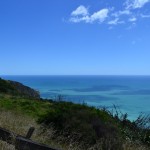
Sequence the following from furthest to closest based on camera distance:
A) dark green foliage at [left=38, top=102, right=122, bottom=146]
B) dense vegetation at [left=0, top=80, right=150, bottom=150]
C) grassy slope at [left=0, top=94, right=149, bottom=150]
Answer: dark green foliage at [left=38, top=102, right=122, bottom=146] < dense vegetation at [left=0, top=80, right=150, bottom=150] < grassy slope at [left=0, top=94, right=149, bottom=150]

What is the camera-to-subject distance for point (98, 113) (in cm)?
1387

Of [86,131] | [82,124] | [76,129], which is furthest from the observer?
[82,124]

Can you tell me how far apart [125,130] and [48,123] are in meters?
3.06

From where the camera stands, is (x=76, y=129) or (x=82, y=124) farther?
(x=82, y=124)

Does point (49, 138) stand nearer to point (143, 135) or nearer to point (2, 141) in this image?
point (2, 141)

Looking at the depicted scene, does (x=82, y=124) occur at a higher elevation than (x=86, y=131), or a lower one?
higher

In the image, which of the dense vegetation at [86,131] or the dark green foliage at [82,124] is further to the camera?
the dark green foliage at [82,124]

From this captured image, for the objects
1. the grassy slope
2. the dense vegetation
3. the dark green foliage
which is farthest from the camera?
the dark green foliage

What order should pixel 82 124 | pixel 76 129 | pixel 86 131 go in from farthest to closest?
pixel 82 124 < pixel 76 129 < pixel 86 131

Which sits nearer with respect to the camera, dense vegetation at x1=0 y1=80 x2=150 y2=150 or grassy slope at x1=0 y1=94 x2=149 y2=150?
grassy slope at x1=0 y1=94 x2=149 y2=150

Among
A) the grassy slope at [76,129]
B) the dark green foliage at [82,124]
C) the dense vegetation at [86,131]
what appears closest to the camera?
the grassy slope at [76,129]

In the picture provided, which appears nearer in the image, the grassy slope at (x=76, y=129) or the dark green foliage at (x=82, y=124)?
the grassy slope at (x=76, y=129)

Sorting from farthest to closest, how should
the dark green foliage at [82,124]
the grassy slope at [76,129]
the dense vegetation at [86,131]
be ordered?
the dark green foliage at [82,124]
the dense vegetation at [86,131]
the grassy slope at [76,129]

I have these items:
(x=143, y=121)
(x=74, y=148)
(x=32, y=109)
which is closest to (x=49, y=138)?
(x=74, y=148)
